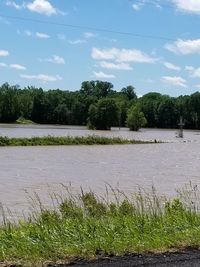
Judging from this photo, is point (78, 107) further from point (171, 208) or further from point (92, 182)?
point (171, 208)

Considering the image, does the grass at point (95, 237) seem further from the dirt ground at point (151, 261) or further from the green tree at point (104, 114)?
the green tree at point (104, 114)

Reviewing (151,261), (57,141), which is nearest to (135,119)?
(57,141)

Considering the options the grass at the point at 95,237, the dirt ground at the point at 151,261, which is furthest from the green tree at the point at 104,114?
the dirt ground at the point at 151,261

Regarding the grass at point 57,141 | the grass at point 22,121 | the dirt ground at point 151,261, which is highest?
the grass at point 22,121

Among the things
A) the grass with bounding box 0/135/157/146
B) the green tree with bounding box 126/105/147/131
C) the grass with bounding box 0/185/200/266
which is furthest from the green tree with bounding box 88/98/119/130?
the grass with bounding box 0/185/200/266

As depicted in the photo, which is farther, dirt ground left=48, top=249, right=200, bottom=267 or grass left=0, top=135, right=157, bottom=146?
grass left=0, top=135, right=157, bottom=146

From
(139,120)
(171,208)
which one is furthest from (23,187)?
(139,120)

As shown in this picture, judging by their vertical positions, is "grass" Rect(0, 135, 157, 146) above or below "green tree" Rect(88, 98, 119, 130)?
below

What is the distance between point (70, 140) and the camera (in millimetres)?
81250

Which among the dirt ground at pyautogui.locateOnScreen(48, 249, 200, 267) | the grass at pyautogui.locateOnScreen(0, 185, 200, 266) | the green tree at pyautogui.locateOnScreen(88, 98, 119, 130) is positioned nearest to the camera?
the dirt ground at pyautogui.locateOnScreen(48, 249, 200, 267)

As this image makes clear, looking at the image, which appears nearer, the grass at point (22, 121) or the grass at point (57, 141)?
the grass at point (57, 141)

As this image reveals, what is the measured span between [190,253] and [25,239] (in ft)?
7.89

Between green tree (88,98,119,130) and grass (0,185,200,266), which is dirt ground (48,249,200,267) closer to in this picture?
grass (0,185,200,266)

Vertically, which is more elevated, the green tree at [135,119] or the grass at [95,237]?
the green tree at [135,119]
